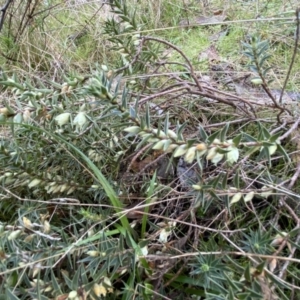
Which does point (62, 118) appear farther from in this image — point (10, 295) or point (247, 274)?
point (247, 274)

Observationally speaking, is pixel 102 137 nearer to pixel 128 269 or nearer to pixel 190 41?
pixel 128 269

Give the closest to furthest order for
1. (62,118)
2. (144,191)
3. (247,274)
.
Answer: (247,274) → (62,118) → (144,191)

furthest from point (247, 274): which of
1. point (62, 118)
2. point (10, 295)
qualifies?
point (62, 118)

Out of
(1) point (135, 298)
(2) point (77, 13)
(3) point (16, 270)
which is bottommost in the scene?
(1) point (135, 298)

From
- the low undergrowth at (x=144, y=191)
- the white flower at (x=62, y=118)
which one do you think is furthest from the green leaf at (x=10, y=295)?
the white flower at (x=62, y=118)

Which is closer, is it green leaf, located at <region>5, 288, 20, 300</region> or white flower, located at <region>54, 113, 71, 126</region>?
green leaf, located at <region>5, 288, 20, 300</region>

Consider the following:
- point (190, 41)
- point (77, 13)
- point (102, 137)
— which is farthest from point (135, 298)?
point (77, 13)

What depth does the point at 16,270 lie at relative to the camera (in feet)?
2.75

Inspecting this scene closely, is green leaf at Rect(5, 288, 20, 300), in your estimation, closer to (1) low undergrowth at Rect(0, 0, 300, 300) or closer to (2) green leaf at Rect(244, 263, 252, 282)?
(1) low undergrowth at Rect(0, 0, 300, 300)

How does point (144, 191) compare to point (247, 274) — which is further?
point (144, 191)

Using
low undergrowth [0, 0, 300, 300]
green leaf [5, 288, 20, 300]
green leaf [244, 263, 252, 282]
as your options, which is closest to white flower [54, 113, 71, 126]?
low undergrowth [0, 0, 300, 300]

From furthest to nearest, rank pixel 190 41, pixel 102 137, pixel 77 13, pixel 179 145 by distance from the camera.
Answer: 1. pixel 77 13
2. pixel 190 41
3. pixel 102 137
4. pixel 179 145

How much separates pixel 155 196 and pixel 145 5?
4.90 feet

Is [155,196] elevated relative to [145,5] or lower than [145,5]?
lower
